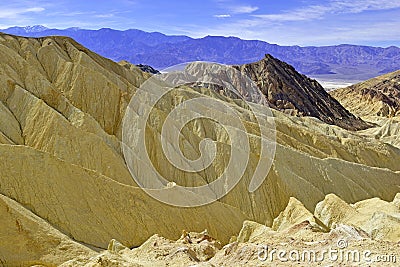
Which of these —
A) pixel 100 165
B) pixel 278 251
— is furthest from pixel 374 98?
pixel 278 251

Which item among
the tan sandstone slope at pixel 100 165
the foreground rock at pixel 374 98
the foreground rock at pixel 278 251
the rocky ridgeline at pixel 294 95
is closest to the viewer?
the foreground rock at pixel 278 251

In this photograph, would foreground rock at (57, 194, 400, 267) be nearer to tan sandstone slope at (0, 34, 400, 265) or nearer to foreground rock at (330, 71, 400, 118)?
tan sandstone slope at (0, 34, 400, 265)

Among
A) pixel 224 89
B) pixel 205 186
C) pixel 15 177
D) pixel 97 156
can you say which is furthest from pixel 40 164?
pixel 224 89

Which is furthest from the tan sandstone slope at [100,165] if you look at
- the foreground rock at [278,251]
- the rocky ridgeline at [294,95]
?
the rocky ridgeline at [294,95]

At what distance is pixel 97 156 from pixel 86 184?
517 cm

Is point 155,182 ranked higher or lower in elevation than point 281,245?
lower

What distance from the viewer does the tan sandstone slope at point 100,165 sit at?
23.1 m

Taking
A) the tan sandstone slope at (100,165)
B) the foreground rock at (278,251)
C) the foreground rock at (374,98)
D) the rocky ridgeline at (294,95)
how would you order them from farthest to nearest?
1. the foreground rock at (374,98)
2. the rocky ridgeline at (294,95)
3. the tan sandstone slope at (100,165)
4. the foreground rock at (278,251)

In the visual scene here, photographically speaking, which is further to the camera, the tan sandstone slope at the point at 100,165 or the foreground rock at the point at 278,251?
the tan sandstone slope at the point at 100,165

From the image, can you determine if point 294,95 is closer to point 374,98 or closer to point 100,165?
point 374,98

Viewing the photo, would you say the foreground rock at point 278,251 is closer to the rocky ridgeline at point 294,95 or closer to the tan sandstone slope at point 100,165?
the tan sandstone slope at point 100,165

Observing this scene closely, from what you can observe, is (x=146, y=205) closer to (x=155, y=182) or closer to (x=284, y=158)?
(x=155, y=182)

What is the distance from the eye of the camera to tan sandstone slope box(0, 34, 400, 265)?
23.1 m

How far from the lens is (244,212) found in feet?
104
